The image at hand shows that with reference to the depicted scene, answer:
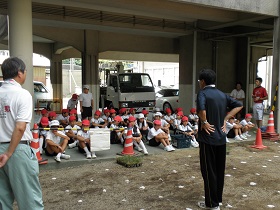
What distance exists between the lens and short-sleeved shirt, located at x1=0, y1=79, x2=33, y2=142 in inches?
96.3

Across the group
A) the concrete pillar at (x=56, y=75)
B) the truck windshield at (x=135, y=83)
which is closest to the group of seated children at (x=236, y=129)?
the truck windshield at (x=135, y=83)

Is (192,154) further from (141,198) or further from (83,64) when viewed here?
(83,64)

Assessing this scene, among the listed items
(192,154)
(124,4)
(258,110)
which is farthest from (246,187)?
(124,4)

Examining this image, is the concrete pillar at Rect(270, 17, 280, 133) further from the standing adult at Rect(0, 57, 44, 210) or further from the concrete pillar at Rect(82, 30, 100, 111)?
the standing adult at Rect(0, 57, 44, 210)

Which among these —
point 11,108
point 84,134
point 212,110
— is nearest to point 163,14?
point 84,134

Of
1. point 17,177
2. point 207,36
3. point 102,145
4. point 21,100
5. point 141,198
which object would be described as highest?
point 207,36

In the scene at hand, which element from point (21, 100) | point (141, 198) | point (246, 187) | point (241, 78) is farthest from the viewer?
point (241, 78)

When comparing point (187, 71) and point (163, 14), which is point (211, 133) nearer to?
point (163, 14)

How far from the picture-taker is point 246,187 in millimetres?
4910

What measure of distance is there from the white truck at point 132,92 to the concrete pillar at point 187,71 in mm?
1807

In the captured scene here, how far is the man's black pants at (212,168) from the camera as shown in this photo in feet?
12.5

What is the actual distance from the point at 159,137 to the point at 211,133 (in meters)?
3.81

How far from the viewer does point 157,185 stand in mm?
5020

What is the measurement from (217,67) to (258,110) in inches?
171
